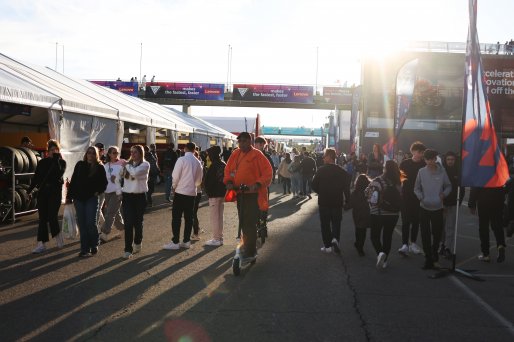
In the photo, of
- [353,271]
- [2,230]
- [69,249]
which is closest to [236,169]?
[353,271]

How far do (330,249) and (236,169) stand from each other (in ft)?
7.69

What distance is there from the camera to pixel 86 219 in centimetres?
765

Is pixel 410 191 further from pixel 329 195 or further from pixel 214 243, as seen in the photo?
pixel 214 243

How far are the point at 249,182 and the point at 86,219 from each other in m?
2.57

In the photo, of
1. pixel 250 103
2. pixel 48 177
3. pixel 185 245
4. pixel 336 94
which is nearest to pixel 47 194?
pixel 48 177

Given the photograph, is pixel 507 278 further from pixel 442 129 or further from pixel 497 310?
pixel 442 129

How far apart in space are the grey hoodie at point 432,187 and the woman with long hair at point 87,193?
185 inches

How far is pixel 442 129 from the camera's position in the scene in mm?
40250

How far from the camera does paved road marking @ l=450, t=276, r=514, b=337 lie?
15.7ft

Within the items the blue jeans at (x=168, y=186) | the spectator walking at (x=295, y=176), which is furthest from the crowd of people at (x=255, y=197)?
the spectator walking at (x=295, y=176)

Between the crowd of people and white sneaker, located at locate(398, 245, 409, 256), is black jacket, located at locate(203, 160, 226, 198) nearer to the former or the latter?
the crowd of people

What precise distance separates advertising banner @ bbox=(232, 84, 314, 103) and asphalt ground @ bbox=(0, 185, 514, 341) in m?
39.1

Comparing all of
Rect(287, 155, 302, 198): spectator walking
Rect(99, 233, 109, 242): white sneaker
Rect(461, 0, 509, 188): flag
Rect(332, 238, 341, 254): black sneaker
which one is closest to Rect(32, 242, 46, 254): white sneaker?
Rect(99, 233, 109, 242): white sneaker

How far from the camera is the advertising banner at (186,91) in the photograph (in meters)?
47.7
